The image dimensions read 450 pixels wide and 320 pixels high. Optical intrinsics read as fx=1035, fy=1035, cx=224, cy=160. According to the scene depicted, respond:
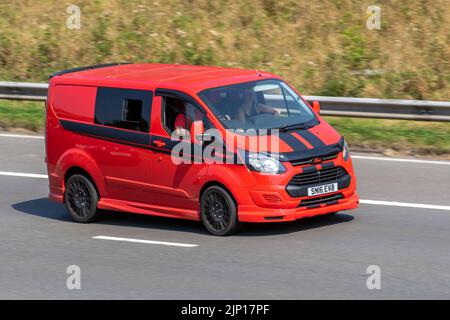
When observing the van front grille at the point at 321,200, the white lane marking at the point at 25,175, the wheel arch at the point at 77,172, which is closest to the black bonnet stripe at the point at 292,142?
the van front grille at the point at 321,200

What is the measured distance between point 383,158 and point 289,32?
8.25 meters

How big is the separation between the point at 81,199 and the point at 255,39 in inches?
450

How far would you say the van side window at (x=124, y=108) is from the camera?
12.3 meters

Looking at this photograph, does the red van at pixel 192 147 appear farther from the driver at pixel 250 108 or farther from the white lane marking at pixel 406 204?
the white lane marking at pixel 406 204

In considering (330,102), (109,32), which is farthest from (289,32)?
(330,102)

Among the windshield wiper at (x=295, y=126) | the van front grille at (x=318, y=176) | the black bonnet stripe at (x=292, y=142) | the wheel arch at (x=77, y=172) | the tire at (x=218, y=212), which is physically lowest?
the tire at (x=218, y=212)

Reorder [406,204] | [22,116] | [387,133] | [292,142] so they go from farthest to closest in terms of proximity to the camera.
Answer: [22,116]
[387,133]
[406,204]
[292,142]

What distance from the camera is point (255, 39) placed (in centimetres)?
2378

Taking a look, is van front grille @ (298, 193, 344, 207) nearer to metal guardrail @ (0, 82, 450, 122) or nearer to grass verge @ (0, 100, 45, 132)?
metal guardrail @ (0, 82, 450, 122)

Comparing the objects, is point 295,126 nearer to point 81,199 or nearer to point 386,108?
point 81,199

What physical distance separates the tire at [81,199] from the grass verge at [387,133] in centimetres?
544

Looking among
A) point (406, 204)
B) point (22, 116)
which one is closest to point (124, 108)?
point (406, 204)

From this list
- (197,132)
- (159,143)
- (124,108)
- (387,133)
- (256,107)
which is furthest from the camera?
(387,133)

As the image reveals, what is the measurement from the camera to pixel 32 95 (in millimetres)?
20531
